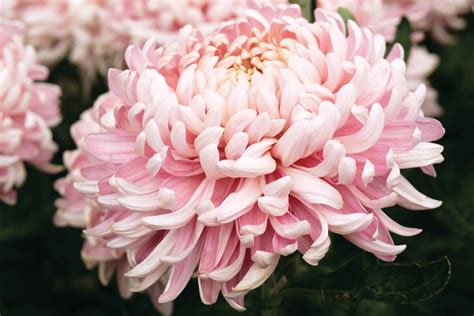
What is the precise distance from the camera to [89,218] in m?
0.88

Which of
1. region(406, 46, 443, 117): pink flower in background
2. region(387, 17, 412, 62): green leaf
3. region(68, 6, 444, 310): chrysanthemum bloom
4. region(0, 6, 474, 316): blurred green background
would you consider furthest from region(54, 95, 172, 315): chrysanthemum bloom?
region(406, 46, 443, 117): pink flower in background

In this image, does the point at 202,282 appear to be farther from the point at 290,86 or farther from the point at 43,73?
the point at 43,73

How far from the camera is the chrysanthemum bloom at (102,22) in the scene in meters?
1.06

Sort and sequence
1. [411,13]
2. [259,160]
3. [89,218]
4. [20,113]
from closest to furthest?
[259,160] < [89,218] < [20,113] < [411,13]

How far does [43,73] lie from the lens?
1.02 meters

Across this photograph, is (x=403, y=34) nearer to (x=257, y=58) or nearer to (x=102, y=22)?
(x=257, y=58)

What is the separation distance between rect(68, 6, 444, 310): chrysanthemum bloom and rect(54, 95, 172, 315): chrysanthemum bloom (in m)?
0.16

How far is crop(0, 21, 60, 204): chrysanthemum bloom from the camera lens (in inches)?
37.2

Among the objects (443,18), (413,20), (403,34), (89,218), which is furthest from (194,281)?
(443,18)

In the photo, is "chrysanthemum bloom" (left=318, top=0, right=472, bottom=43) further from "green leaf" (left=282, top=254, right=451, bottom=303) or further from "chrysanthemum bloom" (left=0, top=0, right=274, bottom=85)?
"green leaf" (left=282, top=254, right=451, bottom=303)

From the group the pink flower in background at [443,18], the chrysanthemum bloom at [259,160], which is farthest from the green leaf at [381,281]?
the pink flower in background at [443,18]

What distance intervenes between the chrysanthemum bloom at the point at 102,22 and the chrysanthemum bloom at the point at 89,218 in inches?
7.3

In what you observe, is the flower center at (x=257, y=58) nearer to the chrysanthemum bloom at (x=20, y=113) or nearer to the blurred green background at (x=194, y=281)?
the blurred green background at (x=194, y=281)

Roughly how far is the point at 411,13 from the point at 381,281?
1.72 feet
